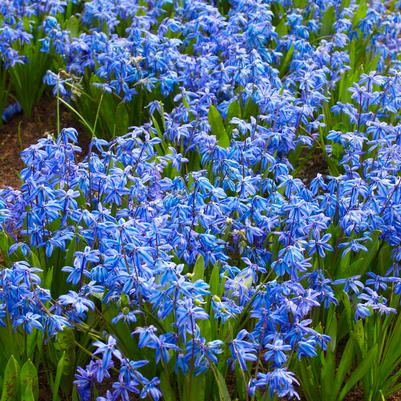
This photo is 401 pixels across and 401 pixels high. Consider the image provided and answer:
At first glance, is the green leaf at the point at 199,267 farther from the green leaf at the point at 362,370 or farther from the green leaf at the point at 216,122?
the green leaf at the point at 216,122

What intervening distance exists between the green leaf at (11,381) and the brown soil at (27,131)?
239 cm

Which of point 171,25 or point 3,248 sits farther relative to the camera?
point 171,25

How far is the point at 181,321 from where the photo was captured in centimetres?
274

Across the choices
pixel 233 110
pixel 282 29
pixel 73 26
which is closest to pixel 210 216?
pixel 233 110

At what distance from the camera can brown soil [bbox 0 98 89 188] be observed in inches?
211

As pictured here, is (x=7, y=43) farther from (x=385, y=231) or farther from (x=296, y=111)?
(x=385, y=231)

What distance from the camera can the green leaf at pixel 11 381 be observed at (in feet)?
9.82

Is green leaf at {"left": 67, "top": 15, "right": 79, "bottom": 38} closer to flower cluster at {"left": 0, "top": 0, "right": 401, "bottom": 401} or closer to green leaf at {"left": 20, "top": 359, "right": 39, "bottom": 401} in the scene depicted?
flower cluster at {"left": 0, "top": 0, "right": 401, "bottom": 401}

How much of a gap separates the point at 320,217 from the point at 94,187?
1108mm

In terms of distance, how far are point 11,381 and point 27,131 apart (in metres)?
2.94

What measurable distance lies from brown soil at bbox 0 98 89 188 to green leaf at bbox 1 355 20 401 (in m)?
2.39

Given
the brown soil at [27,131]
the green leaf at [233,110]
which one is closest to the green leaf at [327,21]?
the green leaf at [233,110]

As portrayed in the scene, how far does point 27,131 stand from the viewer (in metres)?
5.65

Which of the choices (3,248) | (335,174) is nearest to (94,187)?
(3,248)
